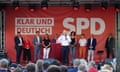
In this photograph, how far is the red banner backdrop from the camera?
2467 centimetres

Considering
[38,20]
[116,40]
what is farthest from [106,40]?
[38,20]

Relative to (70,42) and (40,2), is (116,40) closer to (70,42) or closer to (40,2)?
(70,42)

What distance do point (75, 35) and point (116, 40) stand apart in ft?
7.82

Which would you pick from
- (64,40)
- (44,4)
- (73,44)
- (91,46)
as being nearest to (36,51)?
(64,40)

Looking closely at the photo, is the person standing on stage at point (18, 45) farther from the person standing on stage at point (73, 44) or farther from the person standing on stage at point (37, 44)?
the person standing on stage at point (73, 44)

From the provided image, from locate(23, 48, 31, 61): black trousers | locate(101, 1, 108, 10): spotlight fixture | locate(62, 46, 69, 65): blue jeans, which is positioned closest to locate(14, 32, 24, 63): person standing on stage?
locate(23, 48, 31, 61): black trousers

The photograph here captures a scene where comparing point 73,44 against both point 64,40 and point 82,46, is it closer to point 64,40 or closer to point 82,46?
point 82,46

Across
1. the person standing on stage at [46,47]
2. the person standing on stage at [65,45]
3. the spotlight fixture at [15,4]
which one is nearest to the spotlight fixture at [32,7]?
the spotlight fixture at [15,4]

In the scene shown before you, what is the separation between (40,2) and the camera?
24.1m

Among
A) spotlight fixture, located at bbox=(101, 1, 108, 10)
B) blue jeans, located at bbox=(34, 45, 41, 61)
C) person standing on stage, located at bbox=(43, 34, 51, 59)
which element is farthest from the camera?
spotlight fixture, located at bbox=(101, 1, 108, 10)

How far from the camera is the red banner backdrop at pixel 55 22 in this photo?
80.9 feet

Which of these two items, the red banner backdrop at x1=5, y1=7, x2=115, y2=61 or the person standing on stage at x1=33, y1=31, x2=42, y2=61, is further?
the red banner backdrop at x1=5, y1=7, x2=115, y2=61

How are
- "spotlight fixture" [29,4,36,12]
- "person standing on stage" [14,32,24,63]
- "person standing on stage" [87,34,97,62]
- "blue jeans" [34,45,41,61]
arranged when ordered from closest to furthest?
"person standing on stage" [14,32,24,63]
"person standing on stage" [87,34,97,62]
"blue jeans" [34,45,41,61]
"spotlight fixture" [29,4,36,12]

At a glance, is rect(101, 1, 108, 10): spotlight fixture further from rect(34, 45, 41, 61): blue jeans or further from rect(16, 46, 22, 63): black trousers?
rect(16, 46, 22, 63): black trousers
